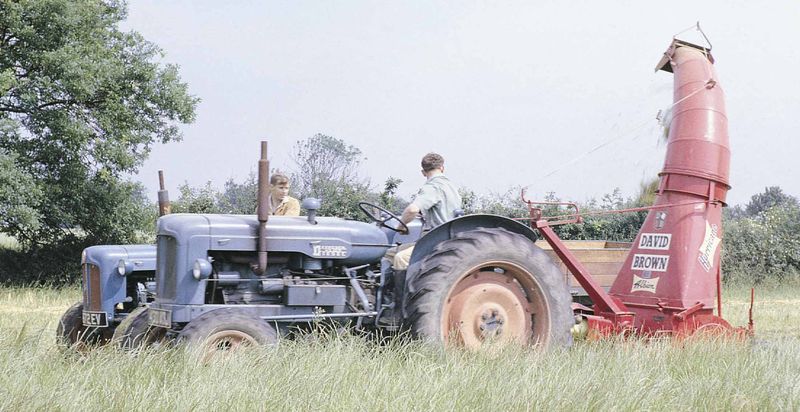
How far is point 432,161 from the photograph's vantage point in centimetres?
623

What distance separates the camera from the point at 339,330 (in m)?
5.75

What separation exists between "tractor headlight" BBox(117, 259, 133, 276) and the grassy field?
4.92 ft

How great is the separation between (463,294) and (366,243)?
2.65 ft

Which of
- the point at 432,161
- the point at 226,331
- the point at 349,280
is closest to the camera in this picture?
the point at 226,331

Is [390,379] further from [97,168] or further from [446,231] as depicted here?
[97,168]

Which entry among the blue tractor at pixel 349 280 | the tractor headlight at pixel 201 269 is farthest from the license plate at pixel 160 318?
the tractor headlight at pixel 201 269

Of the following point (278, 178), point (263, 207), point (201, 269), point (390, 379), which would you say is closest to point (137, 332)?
point (201, 269)

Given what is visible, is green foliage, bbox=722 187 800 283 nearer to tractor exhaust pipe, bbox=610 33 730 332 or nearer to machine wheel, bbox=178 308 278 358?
tractor exhaust pipe, bbox=610 33 730 332

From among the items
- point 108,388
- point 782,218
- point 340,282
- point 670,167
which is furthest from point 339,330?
point 782,218

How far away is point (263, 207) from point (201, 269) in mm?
562

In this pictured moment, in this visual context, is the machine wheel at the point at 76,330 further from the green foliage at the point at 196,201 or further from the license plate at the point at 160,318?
the green foliage at the point at 196,201

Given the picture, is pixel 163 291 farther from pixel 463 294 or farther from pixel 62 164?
pixel 62 164

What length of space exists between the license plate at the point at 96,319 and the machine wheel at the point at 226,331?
6.84 feet

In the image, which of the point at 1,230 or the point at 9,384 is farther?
the point at 1,230
